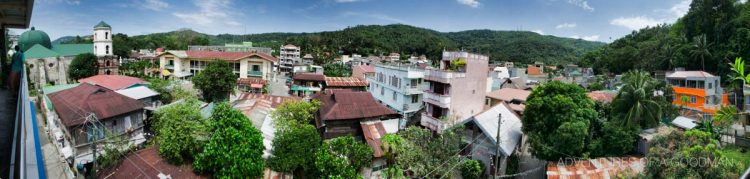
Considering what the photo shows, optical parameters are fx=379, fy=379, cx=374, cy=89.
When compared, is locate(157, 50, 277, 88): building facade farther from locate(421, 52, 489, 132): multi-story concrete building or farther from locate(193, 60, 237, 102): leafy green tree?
locate(421, 52, 489, 132): multi-story concrete building

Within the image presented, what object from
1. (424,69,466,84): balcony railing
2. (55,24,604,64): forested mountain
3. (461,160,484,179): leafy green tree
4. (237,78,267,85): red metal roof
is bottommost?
(461,160,484,179): leafy green tree

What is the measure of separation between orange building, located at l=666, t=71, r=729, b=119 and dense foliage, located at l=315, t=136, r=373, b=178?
2058 centimetres

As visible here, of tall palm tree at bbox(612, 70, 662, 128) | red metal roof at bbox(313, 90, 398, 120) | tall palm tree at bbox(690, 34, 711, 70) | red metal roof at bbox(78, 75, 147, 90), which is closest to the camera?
tall palm tree at bbox(612, 70, 662, 128)

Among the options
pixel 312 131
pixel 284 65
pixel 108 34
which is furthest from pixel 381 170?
pixel 284 65

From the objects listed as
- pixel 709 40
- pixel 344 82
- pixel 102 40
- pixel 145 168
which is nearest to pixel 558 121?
pixel 145 168

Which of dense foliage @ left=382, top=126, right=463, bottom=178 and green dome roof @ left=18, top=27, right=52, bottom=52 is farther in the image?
green dome roof @ left=18, top=27, right=52, bottom=52

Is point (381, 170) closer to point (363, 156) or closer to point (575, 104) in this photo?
point (363, 156)

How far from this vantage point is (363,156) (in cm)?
1473

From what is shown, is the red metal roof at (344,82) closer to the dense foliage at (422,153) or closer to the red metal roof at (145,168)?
the dense foliage at (422,153)

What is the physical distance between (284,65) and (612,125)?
49919mm

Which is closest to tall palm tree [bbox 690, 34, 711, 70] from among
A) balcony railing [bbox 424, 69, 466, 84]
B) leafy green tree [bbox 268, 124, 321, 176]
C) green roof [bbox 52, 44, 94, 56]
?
balcony railing [bbox 424, 69, 466, 84]

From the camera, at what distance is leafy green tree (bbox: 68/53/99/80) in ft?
104

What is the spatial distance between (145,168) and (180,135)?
1.44m

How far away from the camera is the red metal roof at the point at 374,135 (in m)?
16.1
